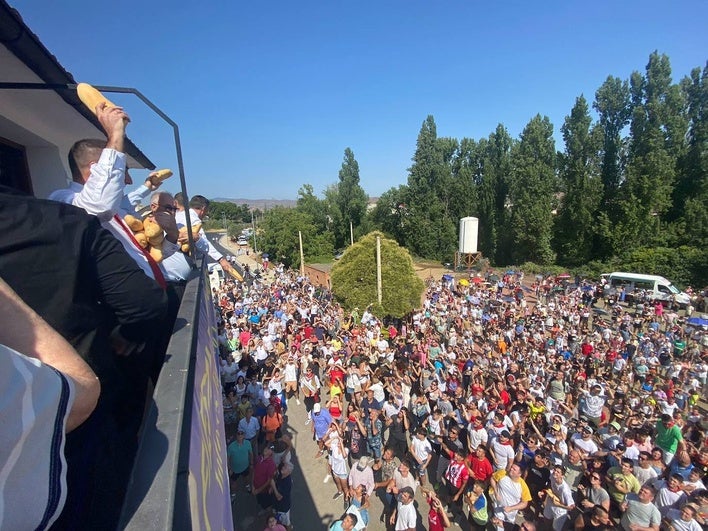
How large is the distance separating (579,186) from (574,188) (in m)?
0.49

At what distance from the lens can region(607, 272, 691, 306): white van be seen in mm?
23125

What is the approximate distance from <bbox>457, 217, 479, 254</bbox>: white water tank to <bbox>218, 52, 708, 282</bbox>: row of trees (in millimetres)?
3960

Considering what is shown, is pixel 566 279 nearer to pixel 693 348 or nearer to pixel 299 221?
pixel 693 348

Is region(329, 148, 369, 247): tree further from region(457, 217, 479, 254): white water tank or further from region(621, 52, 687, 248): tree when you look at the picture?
region(621, 52, 687, 248): tree

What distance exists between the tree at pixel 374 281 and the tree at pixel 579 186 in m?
24.5

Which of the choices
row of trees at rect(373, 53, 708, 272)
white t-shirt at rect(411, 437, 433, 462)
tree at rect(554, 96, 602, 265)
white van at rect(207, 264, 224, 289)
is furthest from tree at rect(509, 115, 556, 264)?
white t-shirt at rect(411, 437, 433, 462)

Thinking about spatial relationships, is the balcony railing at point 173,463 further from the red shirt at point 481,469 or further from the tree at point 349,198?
the tree at point 349,198

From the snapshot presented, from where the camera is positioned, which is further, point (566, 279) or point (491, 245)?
point (491, 245)

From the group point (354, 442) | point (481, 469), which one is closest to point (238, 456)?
point (354, 442)

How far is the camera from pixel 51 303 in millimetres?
1272

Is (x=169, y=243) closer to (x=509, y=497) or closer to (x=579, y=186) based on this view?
(x=509, y=497)

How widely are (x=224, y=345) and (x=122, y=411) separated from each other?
12.0 meters

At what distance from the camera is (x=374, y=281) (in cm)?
1808

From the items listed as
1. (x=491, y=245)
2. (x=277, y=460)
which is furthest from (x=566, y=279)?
(x=277, y=460)
